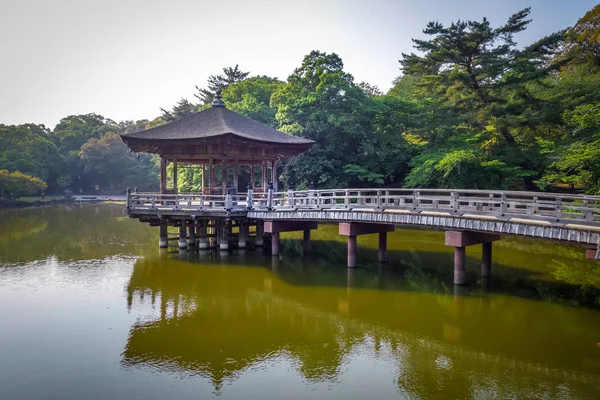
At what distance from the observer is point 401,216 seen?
1664 cm

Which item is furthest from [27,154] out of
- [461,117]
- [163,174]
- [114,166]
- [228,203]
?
[461,117]

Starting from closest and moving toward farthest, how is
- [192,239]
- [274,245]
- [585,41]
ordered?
[274,245], [192,239], [585,41]

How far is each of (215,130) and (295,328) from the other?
1327 cm

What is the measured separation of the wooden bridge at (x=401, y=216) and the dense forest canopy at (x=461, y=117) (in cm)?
582

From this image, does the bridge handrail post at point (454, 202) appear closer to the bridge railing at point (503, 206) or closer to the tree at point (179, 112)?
the bridge railing at point (503, 206)

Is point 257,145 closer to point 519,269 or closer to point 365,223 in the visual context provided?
point 365,223

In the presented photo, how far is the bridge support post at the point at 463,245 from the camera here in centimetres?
1512

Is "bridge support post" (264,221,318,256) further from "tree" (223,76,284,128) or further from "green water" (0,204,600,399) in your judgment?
"tree" (223,76,284,128)

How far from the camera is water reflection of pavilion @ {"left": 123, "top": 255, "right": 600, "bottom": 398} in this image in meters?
9.24

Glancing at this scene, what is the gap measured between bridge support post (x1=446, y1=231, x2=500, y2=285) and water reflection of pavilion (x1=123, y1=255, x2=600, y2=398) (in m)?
1.34

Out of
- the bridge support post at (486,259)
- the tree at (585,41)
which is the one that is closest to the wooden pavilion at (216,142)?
the bridge support post at (486,259)

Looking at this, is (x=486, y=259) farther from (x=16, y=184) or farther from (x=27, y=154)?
(x=27, y=154)

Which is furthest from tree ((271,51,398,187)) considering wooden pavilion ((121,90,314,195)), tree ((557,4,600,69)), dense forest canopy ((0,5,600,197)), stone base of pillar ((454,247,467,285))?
stone base of pillar ((454,247,467,285))

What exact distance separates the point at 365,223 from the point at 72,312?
10731 mm
